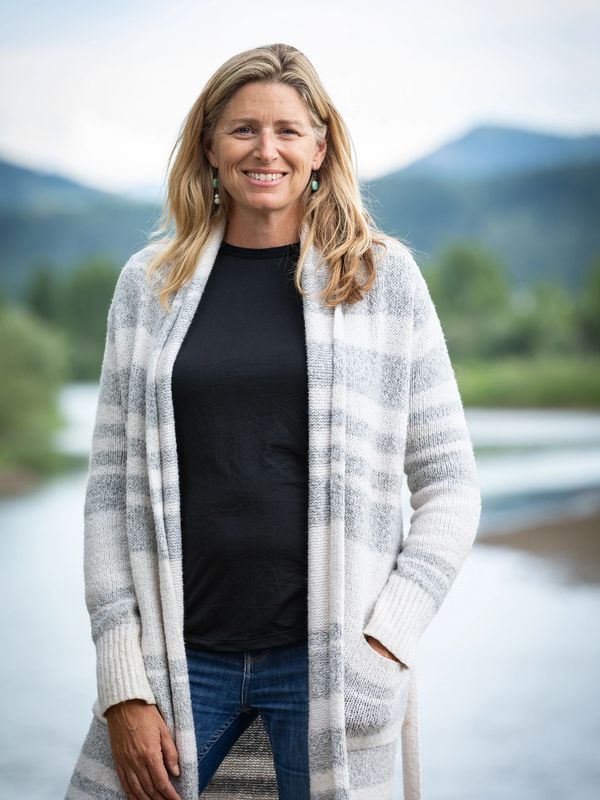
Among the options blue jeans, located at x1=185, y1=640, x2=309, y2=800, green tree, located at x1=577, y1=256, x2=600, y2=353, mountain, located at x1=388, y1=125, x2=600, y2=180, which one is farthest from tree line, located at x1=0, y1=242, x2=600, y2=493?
blue jeans, located at x1=185, y1=640, x2=309, y2=800

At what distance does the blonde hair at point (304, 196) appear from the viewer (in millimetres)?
1384

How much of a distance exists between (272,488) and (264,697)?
272 millimetres

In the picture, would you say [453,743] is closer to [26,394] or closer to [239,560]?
[239,560]

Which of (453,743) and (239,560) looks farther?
(453,743)

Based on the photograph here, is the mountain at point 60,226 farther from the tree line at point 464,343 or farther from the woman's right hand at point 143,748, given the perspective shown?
the woman's right hand at point 143,748

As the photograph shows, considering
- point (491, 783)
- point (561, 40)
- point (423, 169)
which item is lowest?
point (491, 783)

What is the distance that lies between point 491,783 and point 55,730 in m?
1.37

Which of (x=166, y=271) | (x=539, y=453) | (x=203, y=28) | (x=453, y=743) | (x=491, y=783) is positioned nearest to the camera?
(x=166, y=271)

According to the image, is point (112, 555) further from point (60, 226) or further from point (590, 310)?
point (60, 226)

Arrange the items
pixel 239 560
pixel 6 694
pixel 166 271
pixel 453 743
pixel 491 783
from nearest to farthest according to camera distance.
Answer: pixel 239 560
pixel 166 271
pixel 491 783
pixel 453 743
pixel 6 694

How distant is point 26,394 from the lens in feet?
17.7

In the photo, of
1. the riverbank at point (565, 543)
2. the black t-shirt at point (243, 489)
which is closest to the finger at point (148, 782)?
the black t-shirt at point (243, 489)

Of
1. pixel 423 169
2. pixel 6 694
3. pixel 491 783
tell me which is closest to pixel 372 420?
pixel 491 783

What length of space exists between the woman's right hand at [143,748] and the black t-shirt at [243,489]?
11 cm
